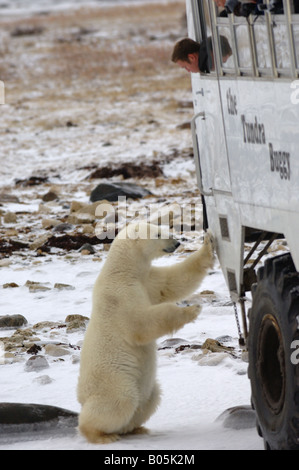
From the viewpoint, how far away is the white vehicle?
4051 mm

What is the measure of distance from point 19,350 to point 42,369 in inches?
21.9

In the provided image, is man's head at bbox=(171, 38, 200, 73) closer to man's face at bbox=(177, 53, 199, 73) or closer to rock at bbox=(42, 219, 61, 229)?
man's face at bbox=(177, 53, 199, 73)

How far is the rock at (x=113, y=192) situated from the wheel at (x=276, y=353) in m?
8.73

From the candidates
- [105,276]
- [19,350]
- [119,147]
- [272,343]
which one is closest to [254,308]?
[272,343]

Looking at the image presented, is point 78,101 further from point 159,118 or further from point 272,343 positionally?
point 272,343

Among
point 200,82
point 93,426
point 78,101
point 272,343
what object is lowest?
point 78,101

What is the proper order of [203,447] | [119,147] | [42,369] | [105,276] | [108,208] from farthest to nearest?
[119,147], [108,208], [42,369], [105,276], [203,447]

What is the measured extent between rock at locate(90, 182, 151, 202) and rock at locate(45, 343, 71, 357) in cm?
636

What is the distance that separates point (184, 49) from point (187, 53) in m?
0.03

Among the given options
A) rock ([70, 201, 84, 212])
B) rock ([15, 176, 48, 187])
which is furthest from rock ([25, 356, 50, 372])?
rock ([15, 176, 48, 187])

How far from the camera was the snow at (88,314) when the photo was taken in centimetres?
520

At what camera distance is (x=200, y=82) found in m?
5.41

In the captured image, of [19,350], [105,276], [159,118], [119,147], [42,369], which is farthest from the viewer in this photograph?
[159,118]

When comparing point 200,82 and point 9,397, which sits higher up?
point 200,82
